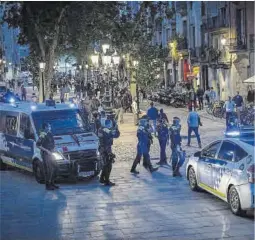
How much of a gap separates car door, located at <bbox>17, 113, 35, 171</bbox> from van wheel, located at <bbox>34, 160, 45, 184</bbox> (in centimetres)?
34

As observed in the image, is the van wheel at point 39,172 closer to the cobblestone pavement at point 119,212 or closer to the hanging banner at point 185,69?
the cobblestone pavement at point 119,212

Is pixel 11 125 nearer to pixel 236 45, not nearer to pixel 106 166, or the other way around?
pixel 106 166

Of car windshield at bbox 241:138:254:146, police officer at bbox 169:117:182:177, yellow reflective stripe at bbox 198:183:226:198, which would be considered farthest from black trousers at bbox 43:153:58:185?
car windshield at bbox 241:138:254:146

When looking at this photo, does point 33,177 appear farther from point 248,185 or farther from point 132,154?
point 248,185

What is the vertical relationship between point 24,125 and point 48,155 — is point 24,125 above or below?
above

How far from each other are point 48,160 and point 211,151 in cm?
373

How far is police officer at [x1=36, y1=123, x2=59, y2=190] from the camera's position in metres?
12.6

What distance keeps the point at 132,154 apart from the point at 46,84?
38.3 ft

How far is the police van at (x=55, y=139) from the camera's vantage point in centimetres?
1321

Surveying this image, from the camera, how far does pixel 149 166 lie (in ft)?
48.5

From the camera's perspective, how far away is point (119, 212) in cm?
1010

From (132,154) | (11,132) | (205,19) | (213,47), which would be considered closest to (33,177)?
(11,132)

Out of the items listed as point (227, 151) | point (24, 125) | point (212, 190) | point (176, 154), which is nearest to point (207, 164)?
point (212, 190)

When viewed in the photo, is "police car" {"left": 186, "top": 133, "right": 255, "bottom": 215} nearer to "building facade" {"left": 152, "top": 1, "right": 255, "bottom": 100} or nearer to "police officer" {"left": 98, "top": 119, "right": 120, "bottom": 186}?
"police officer" {"left": 98, "top": 119, "right": 120, "bottom": 186}
